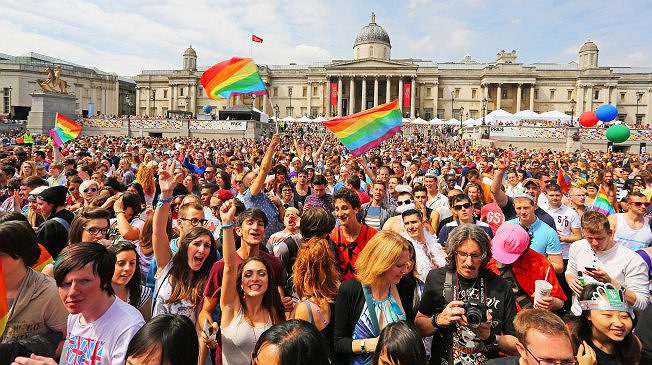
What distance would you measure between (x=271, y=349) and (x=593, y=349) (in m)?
2.36

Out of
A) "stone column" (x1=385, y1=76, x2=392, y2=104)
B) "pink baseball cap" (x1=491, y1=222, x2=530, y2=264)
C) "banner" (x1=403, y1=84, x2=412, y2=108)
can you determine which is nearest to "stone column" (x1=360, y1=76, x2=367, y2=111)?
"stone column" (x1=385, y1=76, x2=392, y2=104)

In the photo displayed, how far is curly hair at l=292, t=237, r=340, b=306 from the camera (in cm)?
334

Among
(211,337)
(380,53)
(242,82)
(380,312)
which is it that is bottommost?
(211,337)

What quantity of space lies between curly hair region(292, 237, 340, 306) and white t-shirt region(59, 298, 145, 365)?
1.30 meters

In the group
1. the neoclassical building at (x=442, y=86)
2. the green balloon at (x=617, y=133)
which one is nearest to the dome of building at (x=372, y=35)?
the neoclassical building at (x=442, y=86)

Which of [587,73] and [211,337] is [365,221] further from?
[587,73]

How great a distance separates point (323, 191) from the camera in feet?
22.9

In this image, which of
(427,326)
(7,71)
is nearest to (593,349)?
(427,326)

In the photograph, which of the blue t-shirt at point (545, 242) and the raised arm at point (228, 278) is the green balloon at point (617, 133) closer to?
the blue t-shirt at point (545, 242)

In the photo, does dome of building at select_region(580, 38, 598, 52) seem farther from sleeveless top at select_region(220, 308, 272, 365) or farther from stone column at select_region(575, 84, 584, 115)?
sleeveless top at select_region(220, 308, 272, 365)

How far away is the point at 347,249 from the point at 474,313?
6.04 ft

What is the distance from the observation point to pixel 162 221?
3.93 metres

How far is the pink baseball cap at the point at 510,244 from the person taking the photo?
359 centimetres

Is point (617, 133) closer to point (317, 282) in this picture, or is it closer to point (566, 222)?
point (566, 222)
